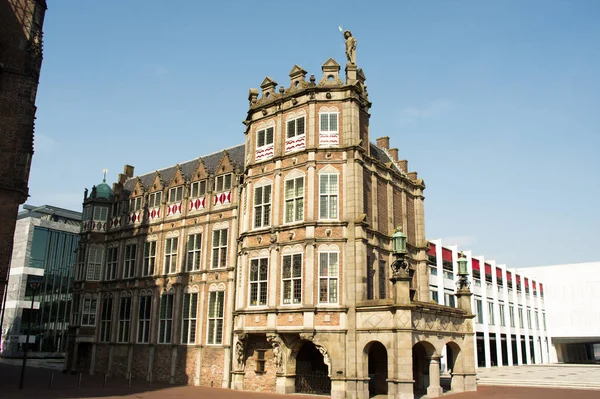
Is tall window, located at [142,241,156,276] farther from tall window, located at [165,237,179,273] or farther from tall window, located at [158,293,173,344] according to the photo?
tall window, located at [158,293,173,344]

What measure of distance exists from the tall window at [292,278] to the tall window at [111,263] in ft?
78.9

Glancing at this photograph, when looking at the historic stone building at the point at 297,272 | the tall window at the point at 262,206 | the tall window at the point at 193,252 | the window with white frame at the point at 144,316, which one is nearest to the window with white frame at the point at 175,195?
the historic stone building at the point at 297,272

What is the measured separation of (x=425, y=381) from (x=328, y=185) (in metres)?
14.5

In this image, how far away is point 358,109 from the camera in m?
33.3

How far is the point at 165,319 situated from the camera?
43062mm

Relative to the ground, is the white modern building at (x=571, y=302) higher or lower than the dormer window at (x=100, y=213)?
lower

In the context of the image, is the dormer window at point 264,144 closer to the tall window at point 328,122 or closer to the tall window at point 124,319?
the tall window at point 328,122

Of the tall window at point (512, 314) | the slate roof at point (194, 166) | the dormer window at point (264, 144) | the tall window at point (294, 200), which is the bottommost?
the tall window at point (512, 314)

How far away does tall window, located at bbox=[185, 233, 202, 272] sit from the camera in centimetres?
4228

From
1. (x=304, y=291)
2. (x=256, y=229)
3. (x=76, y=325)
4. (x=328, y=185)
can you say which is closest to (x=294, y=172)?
(x=328, y=185)

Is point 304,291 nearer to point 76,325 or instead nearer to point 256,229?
point 256,229

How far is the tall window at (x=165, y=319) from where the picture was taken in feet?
139

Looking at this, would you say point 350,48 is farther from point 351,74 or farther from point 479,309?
point 479,309

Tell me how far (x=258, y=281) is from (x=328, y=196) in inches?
280
